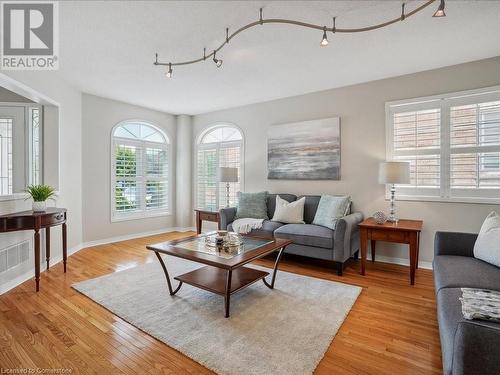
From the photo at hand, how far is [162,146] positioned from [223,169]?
1.78 metres

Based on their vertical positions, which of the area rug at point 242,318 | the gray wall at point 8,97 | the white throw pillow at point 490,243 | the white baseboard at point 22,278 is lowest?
the area rug at point 242,318

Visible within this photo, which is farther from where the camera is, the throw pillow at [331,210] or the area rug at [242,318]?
the throw pillow at [331,210]

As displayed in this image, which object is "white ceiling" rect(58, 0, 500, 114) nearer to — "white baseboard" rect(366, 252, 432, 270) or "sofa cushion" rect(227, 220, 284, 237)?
"sofa cushion" rect(227, 220, 284, 237)

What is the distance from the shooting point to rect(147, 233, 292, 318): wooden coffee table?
2.28 m

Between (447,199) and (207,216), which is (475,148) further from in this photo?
(207,216)

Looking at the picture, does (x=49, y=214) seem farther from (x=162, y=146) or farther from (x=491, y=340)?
(x=491, y=340)

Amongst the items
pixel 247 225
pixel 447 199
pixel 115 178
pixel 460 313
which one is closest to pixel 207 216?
pixel 247 225

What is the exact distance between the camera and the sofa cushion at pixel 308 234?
11.0 feet

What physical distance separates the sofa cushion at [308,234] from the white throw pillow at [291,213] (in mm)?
223

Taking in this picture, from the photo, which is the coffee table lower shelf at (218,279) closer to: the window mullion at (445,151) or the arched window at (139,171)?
the window mullion at (445,151)

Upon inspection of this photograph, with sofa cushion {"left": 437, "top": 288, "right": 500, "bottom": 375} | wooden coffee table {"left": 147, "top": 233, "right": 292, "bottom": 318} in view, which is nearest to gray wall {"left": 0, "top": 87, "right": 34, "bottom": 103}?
wooden coffee table {"left": 147, "top": 233, "right": 292, "bottom": 318}

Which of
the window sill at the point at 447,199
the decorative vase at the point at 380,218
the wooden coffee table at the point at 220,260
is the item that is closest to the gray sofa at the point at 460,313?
the decorative vase at the point at 380,218

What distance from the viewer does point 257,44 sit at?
2.86 metres

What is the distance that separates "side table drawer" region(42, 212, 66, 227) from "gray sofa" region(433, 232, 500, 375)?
3.67 meters
